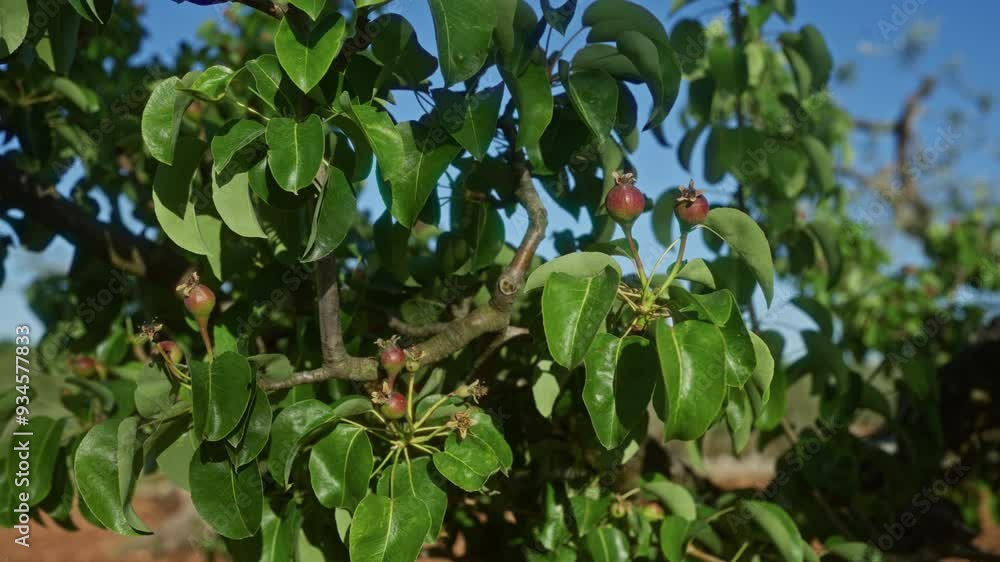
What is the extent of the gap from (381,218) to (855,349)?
67.8 inches

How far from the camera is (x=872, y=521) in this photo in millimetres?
2098

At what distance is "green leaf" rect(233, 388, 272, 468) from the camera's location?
3.01 feet

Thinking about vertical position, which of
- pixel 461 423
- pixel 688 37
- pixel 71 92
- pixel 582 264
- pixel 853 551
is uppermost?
pixel 71 92

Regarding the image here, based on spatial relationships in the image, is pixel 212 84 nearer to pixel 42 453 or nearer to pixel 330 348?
pixel 330 348

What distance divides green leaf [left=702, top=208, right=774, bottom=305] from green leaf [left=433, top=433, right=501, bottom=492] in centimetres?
34

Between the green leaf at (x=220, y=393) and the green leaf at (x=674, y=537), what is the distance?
0.64 meters

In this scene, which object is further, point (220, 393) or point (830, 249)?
point (830, 249)

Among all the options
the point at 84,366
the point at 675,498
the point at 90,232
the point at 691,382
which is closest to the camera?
the point at 691,382

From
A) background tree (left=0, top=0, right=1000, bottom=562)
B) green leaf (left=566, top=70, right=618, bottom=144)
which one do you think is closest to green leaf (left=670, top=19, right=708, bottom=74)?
background tree (left=0, top=0, right=1000, bottom=562)

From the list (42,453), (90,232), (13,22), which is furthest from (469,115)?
(90,232)

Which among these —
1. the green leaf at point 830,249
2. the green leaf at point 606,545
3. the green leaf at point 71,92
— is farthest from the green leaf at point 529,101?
the green leaf at point 71,92

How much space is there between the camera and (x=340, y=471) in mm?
959

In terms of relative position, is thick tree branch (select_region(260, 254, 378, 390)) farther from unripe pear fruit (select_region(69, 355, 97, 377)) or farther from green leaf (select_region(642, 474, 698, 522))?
unripe pear fruit (select_region(69, 355, 97, 377))

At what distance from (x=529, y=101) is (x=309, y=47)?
256mm
